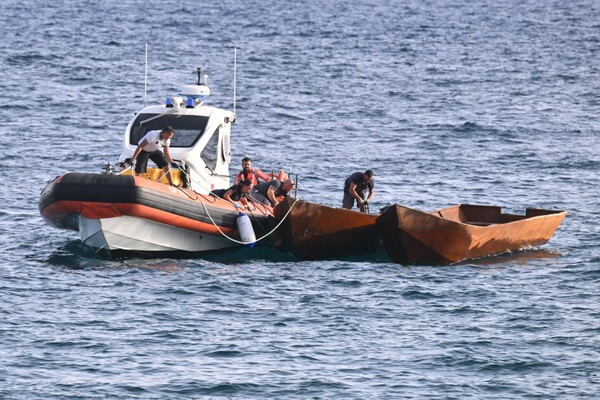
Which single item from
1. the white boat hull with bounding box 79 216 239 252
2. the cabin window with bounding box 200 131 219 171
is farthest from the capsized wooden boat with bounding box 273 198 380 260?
the cabin window with bounding box 200 131 219 171

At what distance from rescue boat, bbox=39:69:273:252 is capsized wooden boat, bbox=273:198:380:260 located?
0.65 m

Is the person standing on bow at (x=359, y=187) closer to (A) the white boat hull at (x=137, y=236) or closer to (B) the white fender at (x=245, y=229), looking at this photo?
(B) the white fender at (x=245, y=229)

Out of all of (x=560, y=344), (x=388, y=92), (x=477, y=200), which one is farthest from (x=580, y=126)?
(x=560, y=344)

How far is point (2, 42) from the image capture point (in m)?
64.1

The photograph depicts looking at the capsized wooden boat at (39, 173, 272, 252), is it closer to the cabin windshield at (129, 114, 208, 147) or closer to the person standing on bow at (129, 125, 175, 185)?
the person standing on bow at (129, 125, 175, 185)

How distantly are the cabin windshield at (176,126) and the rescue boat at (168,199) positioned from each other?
18mm

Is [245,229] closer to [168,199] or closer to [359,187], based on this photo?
[168,199]

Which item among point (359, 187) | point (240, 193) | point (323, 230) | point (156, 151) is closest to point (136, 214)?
point (156, 151)

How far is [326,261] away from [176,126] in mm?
3628

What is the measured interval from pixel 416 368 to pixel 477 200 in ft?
43.2

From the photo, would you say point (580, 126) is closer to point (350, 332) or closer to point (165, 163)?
point (165, 163)

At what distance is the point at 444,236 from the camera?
76.0ft

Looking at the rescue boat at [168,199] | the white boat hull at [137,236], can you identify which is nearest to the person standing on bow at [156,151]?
the rescue boat at [168,199]

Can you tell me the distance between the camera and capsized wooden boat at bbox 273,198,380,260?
2348 centimetres
